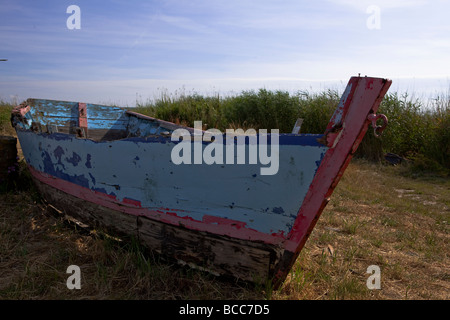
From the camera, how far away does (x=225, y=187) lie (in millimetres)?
2262

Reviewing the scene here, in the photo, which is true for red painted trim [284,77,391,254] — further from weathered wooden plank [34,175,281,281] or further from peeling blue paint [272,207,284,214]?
weathered wooden plank [34,175,281,281]

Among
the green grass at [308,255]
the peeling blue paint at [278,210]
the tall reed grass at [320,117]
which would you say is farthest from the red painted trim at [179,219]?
the tall reed grass at [320,117]

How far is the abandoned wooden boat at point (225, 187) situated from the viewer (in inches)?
76.7

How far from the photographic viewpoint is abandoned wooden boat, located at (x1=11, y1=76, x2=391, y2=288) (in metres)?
1.95

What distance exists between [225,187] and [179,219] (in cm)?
49

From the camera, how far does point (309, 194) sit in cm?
205

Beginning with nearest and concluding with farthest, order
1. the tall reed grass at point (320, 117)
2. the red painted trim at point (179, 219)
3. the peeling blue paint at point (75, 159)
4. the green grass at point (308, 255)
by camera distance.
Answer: the red painted trim at point (179, 219)
the green grass at point (308, 255)
the peeling blue paint at point (75, 159)
the tall reed grass at point (320, 117)

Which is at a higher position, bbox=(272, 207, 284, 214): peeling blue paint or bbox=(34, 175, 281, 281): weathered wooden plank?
bbox=(272, 207, 284, 214): peeling blue paint

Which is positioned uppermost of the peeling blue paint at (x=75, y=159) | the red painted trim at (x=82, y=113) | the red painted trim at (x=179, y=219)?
the red painted trim at (x=82, y=113)

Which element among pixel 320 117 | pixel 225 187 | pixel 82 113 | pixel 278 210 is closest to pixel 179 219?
pixel 225 187

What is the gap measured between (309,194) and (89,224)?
227cm

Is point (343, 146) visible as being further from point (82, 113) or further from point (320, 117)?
point (320, 117)

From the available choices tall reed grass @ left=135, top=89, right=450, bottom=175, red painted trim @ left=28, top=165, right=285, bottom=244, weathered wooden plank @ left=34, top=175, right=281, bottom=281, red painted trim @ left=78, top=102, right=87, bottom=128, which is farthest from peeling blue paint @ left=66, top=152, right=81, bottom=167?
tall reed grass @ left=135, top=89, right=450, bottom=175

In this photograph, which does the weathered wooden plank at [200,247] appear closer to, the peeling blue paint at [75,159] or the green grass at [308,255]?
the green grass at [308,255]
